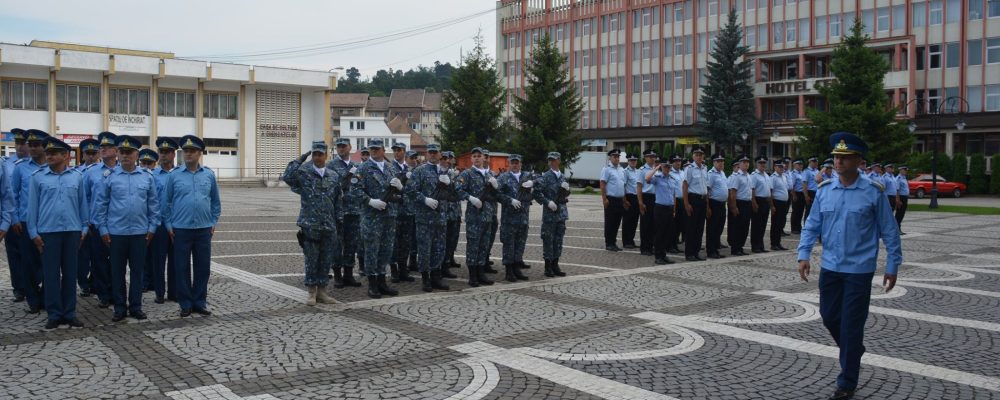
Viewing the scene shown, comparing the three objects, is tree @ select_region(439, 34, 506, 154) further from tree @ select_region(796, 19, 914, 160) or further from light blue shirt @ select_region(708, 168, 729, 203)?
light blue shirt @ select_region(708, 168, 729, 203)

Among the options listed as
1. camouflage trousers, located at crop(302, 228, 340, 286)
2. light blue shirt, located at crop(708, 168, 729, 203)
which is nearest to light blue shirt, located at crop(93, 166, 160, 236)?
camouflage trousers, located at crop(302, 228, 340, 286)

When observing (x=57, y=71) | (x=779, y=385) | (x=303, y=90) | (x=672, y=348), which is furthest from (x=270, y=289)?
(x=303, y=90)

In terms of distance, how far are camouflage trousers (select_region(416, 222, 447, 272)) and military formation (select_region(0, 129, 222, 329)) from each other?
2.69 metres

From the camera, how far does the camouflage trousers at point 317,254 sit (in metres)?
9.43

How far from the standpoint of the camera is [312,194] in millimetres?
9523

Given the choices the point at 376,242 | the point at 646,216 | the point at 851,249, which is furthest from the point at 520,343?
the point at 646,216

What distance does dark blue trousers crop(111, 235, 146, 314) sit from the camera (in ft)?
27.9

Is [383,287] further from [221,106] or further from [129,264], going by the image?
[221,106]

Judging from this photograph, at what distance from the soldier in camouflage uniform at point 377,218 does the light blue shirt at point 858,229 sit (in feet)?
17.9

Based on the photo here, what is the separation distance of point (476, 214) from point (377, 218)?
5.29 ft

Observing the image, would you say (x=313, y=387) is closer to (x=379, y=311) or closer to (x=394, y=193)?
(x=379, y=311)

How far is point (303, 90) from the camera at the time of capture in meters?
62.9

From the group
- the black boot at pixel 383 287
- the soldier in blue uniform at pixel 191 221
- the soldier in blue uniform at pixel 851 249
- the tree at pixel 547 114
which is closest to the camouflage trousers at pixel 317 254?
the black boot at pixel 383 287

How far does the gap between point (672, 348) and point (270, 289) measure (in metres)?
5.60
